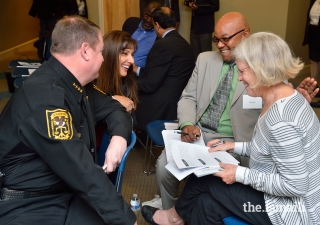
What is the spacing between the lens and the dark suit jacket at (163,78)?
3203 millimetres

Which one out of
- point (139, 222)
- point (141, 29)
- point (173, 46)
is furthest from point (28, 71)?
point (139, 222)

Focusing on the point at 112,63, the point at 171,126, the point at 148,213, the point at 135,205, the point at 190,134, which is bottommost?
the point at 135,205

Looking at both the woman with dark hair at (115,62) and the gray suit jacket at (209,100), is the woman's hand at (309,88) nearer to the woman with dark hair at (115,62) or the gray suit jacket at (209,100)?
the gray suit jacket at (209,100)

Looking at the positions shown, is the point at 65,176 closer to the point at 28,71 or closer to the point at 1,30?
the point at 28,71

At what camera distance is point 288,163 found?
4.99 ft

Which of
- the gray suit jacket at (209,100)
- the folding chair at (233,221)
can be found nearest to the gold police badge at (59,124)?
the folding chair at (233,221)

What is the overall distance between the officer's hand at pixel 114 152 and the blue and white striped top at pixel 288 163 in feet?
1.73

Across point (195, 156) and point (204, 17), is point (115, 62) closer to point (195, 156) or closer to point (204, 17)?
point (195, 156)

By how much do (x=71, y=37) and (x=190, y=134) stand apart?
1069 millimetres

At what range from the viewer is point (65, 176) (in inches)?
53.9

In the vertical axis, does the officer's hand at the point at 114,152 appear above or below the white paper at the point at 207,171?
above

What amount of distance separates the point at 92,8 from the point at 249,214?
15.6 feet

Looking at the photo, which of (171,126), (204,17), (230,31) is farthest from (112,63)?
(204,17)

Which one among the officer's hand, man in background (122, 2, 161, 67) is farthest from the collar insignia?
man in background (122, 2, 161, 67)
